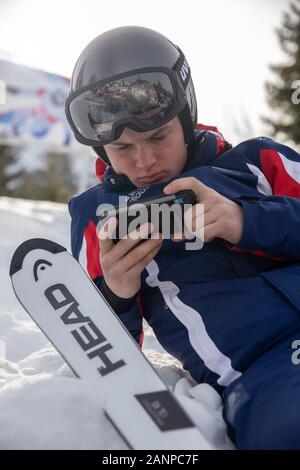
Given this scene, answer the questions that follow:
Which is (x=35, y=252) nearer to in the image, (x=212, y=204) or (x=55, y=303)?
(x=55, y=303)

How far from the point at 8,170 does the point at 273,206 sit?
18.4m

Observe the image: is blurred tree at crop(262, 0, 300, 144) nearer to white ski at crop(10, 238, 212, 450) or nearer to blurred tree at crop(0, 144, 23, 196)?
blurred tree at crop(0, 144, 23, 196)

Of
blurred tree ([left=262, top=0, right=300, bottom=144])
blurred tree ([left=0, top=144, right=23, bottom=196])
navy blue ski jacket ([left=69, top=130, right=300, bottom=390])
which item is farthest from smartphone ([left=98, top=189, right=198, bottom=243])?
blurred tree ([left=0, top=144, right=23, bottom=196])

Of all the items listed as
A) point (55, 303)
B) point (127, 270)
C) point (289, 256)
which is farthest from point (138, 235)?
point (289, 256)

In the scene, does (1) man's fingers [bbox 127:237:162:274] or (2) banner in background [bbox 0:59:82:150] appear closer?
(1) man's fingers [bbox 127:237:162:274]

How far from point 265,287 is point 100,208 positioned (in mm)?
647

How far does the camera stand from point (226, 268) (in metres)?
1.45

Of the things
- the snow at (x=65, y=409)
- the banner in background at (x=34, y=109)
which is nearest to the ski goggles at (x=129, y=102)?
the snow at (x=65, y=409)

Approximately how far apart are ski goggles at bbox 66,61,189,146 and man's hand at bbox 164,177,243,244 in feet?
0.91

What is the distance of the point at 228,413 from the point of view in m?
1.19

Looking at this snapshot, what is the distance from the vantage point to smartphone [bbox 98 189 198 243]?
51.7 inches

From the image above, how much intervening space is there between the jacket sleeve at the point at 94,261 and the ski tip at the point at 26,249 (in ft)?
0.59

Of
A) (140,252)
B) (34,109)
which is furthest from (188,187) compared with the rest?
(34,109)
